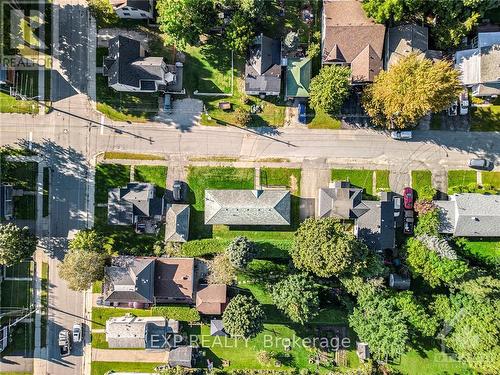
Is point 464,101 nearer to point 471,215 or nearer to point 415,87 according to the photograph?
point 415,87

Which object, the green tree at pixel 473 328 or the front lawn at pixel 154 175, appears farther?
the front lawn at pixel 154 175

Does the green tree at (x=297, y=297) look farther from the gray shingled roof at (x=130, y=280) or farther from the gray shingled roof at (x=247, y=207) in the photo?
the gray shingled roof at (x=130, y=280)

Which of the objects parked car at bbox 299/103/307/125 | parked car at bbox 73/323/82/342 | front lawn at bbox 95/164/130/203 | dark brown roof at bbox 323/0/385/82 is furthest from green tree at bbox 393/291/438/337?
parked car at bbox 73/323/82/342

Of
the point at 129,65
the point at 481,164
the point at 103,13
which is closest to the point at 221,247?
the point at 129,65

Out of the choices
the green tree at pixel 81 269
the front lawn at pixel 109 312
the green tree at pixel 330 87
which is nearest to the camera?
the green tree at pixel 81 269

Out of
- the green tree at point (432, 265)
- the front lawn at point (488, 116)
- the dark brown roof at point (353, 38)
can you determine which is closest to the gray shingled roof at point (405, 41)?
the dark brown roof at point (353, 38)

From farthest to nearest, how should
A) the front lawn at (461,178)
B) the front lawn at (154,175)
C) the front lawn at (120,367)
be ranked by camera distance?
the front lawn at (120,367) → the front lawn at (154,175) → the front lawn at (461,178)

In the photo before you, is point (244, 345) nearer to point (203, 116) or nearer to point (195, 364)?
point (195, 364)

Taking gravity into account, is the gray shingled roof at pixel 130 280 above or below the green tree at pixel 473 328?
above
